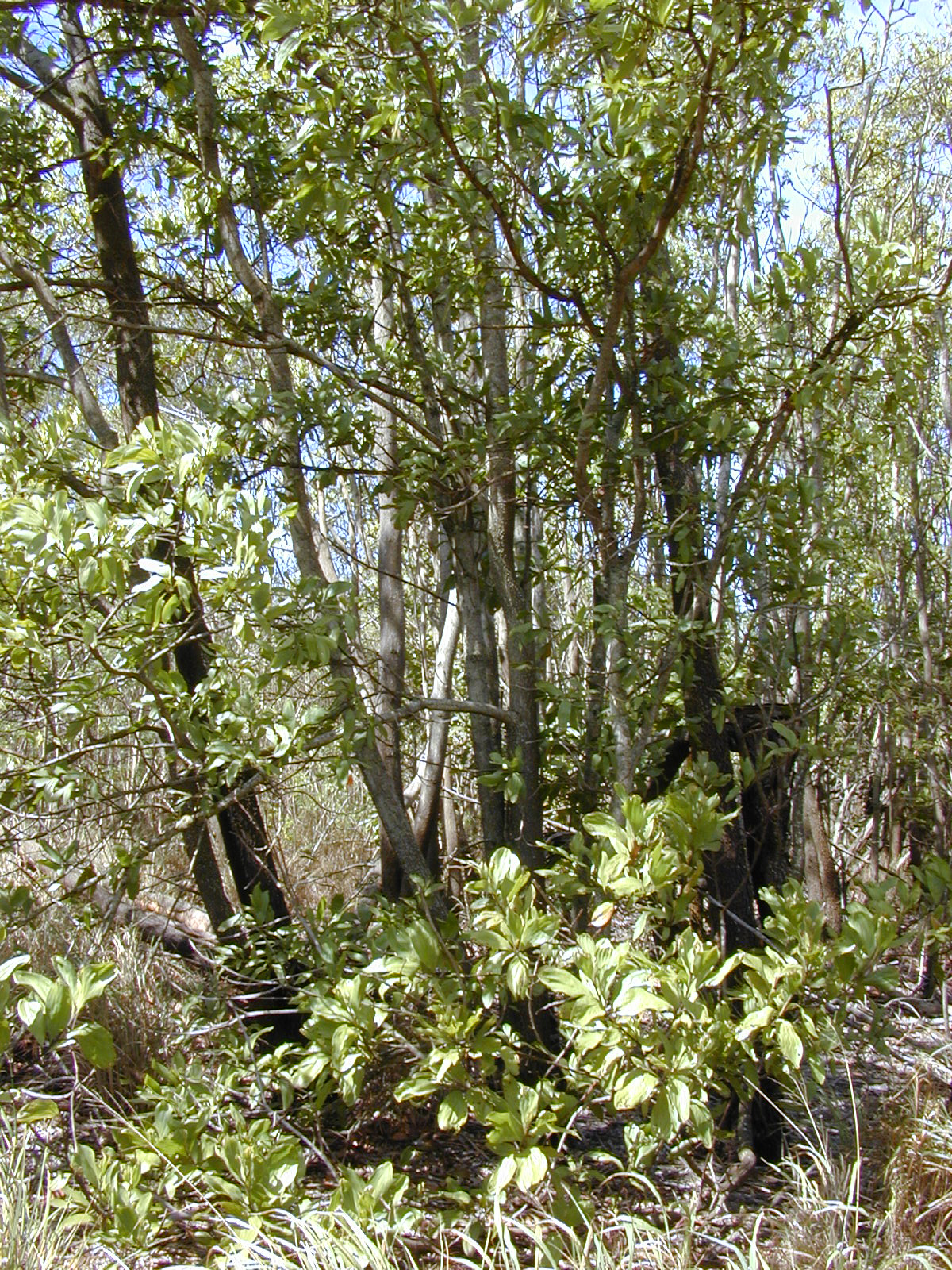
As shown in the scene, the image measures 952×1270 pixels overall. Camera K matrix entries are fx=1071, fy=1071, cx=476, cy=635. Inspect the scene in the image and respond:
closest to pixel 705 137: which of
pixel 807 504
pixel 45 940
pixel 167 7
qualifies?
pixel 807 504

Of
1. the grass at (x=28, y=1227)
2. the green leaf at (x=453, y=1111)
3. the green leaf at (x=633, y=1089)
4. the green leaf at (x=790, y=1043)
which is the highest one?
the green leaf at (x=790, y=1043)

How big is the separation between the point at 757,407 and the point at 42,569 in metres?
2.28

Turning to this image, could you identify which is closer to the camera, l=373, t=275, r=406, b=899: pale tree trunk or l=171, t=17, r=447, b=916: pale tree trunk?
l=171, t=17, r=447, b=916: pale tree trunk

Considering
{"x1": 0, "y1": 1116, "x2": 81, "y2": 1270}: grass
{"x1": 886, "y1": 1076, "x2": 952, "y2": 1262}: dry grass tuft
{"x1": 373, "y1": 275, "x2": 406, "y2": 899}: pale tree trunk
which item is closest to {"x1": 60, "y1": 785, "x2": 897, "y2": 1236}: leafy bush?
{"x1": 0, "y1": 1116, "x2": 81, "y2": 1270}: grass

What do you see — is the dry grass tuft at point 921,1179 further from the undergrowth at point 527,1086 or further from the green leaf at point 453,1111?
the green leaf at point 453,1111

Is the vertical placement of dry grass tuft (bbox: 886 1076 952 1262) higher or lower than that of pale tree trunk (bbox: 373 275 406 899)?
lower

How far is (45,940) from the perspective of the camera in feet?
15.1

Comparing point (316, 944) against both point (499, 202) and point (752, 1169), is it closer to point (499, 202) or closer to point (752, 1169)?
point (752, 1169)

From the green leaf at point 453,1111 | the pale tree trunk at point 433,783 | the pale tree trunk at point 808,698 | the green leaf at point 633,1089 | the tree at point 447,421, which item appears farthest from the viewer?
the pale tree trunk at point 433,783

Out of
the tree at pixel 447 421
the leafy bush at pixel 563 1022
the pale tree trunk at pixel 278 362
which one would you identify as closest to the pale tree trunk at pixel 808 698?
the tree at pixel 447 421

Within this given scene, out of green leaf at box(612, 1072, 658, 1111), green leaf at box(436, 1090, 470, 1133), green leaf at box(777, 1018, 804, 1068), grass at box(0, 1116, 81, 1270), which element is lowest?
grass at box(0, 1116, 81, 1270)

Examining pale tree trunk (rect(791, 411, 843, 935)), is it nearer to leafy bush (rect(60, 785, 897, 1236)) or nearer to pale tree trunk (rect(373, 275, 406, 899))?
leafy bush (rect(60, 785, 897, 1236))

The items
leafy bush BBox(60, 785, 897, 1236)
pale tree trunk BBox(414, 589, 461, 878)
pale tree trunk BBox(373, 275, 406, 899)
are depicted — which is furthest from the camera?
pale tree trunk BBox(414, 589, 461, 878)

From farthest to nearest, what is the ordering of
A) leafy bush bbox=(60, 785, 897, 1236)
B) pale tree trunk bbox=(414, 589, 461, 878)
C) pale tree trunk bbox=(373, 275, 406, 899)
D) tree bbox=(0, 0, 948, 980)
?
pale tree trunk bbox=(414, 589, 461, 878) → pale tree trunk bbox=(373, 275, 406, 899) → tree bbox=(0, 0, 948, 980) → leafy bush bbox=(60, 785, 897, 1236)
